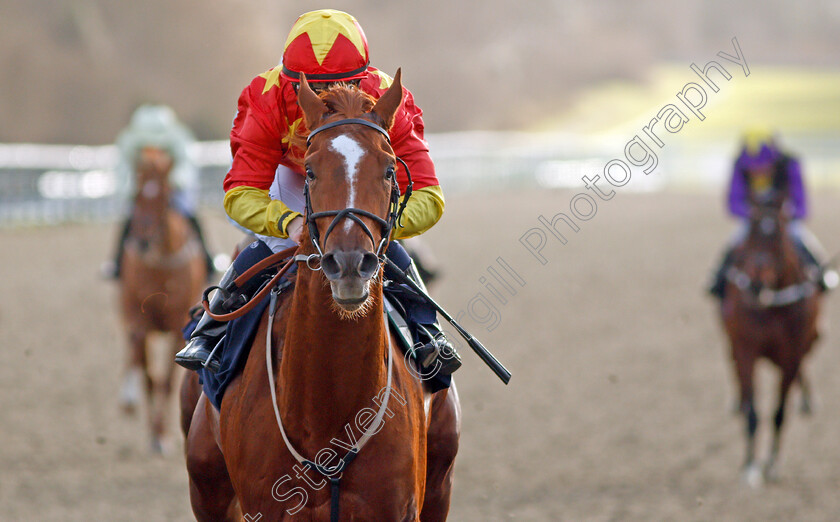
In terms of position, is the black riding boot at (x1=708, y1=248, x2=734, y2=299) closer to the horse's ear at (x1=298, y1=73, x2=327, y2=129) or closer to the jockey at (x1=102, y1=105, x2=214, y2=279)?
the jockey at (x1=102, y1=105, x2=214, y2=279)

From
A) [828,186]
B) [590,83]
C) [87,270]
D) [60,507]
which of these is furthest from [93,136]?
[590,83]

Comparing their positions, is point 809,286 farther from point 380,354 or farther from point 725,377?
point 380,354

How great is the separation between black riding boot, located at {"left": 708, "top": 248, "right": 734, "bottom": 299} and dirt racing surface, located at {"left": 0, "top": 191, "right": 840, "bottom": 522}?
1155 millimetres

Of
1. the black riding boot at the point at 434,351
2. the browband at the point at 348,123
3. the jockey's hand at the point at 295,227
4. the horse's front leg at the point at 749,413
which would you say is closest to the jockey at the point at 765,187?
the horse's front leg at the point at 749,413

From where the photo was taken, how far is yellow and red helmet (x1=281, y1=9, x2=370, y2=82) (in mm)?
3482

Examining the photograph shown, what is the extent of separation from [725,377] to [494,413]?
2577 millimetres

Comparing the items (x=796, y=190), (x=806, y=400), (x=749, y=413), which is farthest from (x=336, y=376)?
(x=806, y=400)

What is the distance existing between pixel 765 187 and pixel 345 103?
17.8 ft

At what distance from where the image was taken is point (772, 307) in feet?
24.8

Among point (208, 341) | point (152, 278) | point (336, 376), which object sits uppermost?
point (152, 278)

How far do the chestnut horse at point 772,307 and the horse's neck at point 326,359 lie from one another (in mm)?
4940

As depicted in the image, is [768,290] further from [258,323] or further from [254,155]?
[254,155]

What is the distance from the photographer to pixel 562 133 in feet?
156

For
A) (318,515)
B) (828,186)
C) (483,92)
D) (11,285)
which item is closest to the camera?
(318,515)
